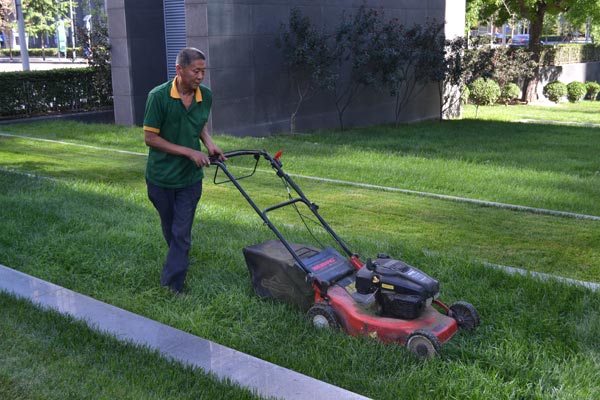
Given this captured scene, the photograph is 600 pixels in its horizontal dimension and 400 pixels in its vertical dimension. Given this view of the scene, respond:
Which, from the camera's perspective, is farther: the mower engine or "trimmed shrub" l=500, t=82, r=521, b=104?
"trimmed shrub" l=500, t=82, r=521, b=104

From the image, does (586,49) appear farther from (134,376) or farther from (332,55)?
(134,376)

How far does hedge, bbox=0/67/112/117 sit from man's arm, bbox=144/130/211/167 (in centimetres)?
1276

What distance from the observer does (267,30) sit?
1498 centimetres

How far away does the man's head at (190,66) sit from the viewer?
466 centimetres

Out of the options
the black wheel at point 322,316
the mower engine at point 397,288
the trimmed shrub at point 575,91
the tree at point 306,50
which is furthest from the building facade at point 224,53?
the trimmed shrub at point 575,91

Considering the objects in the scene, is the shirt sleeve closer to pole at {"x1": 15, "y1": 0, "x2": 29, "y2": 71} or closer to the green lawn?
the green lawn

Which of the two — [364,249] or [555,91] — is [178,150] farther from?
[555,91]

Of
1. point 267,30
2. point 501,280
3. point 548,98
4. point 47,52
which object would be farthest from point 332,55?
point 47,52

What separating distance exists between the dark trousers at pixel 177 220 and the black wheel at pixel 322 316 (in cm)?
106

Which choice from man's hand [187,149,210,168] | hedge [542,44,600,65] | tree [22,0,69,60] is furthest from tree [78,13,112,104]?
Result: tree [22,0,69,60]

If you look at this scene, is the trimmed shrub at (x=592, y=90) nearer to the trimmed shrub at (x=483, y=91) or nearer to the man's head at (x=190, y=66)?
the trimmed shrub at (x=483, y=91)

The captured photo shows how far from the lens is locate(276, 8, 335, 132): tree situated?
48.9ft

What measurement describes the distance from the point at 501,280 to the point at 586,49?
33.0 m

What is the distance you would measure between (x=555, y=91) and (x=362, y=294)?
2676 cm
